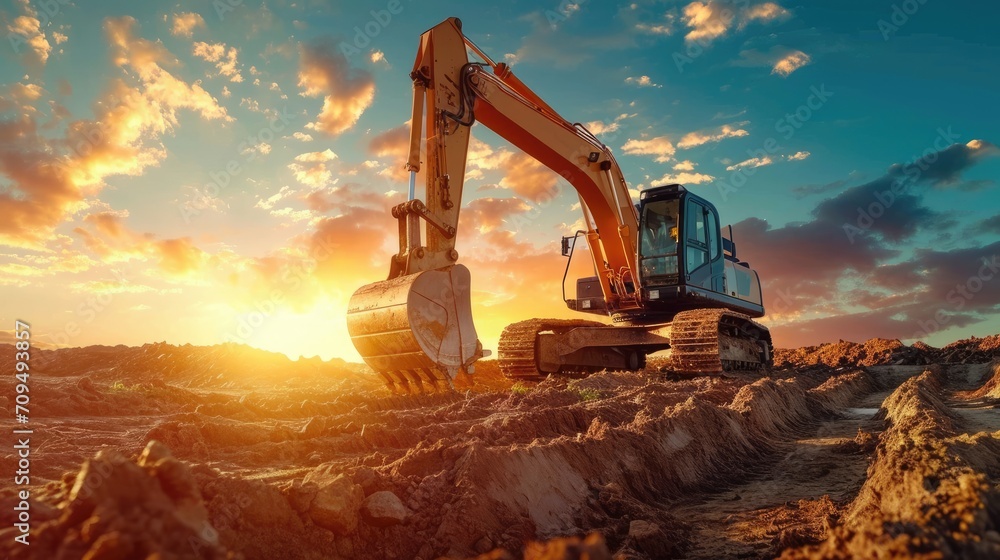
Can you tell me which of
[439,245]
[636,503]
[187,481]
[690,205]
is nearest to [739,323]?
[690,205]

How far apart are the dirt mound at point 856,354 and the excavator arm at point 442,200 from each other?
1688 centimetres

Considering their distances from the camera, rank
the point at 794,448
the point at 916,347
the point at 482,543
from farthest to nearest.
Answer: the point at 916,347 < the point at 794,448 < the point at 482,543

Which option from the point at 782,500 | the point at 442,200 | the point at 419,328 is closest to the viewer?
the point at 782,500

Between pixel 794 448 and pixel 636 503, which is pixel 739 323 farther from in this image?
pixel 636 503

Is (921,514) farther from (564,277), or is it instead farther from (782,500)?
(564,277)

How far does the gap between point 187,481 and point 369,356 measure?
6.22m

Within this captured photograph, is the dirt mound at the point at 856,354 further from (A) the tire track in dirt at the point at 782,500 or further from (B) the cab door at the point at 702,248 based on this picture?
(A) the tire track in dirt at the point at 782,500

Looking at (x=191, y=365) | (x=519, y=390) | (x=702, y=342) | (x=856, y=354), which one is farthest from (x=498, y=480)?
(x=856, y=354)

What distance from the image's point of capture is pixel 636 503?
169 inches

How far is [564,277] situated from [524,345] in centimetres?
173

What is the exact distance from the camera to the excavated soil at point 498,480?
1.86m

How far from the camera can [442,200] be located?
8.64 meters

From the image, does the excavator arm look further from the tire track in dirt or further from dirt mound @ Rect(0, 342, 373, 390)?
dirt mound @ Rect(0, 342, 373, 390)

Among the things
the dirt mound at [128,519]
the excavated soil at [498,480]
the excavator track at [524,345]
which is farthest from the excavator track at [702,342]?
the dirt mound at [128,519]
